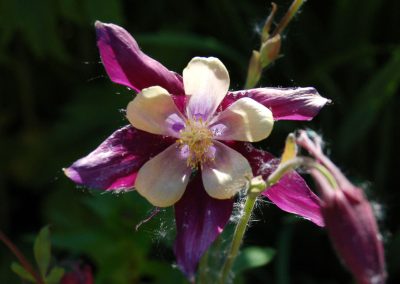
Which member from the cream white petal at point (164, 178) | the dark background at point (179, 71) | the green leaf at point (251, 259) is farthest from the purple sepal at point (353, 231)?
the dark background at point (179, 71)

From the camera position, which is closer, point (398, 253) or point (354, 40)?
point (398, 253)

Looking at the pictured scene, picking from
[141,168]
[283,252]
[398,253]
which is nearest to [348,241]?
[141,168]

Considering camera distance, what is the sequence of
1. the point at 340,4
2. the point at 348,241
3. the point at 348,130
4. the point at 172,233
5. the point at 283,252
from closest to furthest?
the point at 348,241
the point at 172,233
the point at 283,252
the point at 348,130
the point at 340,4

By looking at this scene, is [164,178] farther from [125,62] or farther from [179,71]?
[179,71]

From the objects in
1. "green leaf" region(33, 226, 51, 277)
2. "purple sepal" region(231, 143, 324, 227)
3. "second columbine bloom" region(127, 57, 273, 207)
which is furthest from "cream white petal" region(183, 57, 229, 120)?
"green leaf" region(33, 226, 51, 277)

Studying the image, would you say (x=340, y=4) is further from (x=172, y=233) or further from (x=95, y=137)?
(x=172, y=233)

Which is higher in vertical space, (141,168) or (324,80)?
(141,168)

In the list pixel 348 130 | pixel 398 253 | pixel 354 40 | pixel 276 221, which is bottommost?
pixel 276 221
